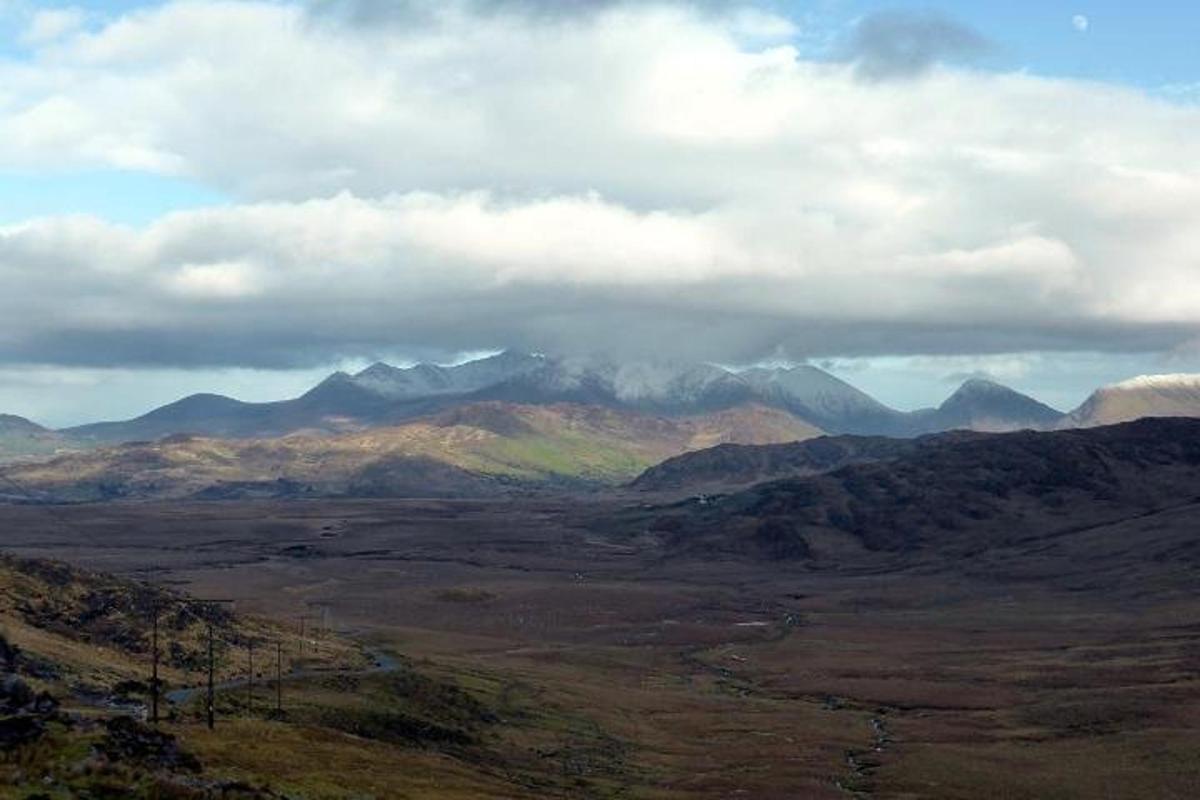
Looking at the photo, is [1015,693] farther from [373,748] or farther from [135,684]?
[135,684]

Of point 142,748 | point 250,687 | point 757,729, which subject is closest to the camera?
point 142,748

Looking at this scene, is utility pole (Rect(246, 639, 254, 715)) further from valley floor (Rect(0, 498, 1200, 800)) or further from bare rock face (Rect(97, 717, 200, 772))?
bare rock face (Rect(97, 717, 200, 772))

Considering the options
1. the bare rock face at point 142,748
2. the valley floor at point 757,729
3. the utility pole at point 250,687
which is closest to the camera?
the bare rock face at point 142,748

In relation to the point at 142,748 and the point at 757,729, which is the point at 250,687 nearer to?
the point at 757,729

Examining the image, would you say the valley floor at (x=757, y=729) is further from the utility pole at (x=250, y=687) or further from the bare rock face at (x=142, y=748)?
the bare rock face at (x=142, y=748)

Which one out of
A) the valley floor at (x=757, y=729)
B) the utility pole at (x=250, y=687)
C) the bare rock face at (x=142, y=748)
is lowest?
the valley floor at (x=757, y=729)

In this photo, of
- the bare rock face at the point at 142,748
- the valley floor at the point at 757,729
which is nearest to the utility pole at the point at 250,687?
the valley floor at the point at 757,729

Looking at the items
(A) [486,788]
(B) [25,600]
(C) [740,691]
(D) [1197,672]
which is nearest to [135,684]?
(A) [486,788]

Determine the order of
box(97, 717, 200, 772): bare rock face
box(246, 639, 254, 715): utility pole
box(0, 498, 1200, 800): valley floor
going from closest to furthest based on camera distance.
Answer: box(97, 717, 200, 772): bare rock face < box(0, 498, 1200, 800): valley floor < box(246, 639, 254, 715): utility pole

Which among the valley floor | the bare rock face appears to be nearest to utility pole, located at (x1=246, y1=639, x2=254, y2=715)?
the valley floor

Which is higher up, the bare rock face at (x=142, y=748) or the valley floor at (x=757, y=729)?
the bare rock face at (x=142, y=748)

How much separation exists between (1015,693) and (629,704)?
43.4 m

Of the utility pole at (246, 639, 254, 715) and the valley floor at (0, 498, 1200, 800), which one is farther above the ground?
the utility pole at (246, 639, 254, 715)

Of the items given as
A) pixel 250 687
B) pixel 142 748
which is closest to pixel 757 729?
pixel 250 687
